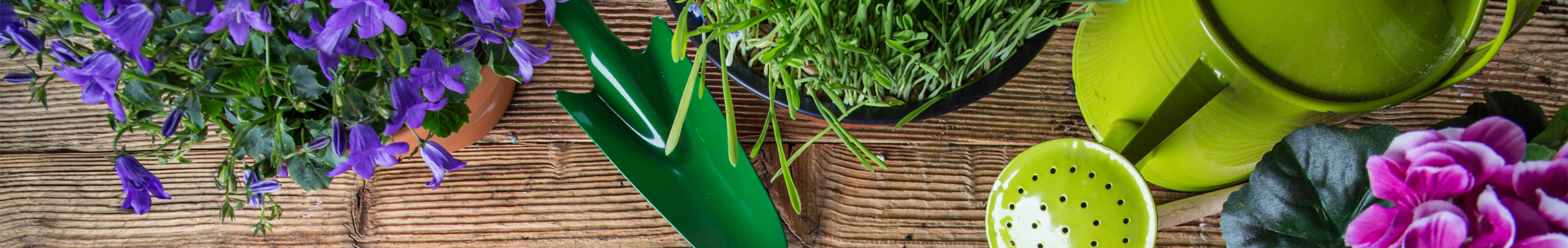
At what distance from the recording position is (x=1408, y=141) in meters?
0.26

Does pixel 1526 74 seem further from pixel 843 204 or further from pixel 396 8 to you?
pixel 396 8

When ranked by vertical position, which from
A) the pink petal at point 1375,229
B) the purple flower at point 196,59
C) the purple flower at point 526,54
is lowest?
the purple flower at point 526,54

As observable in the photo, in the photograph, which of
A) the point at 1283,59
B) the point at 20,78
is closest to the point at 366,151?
the point at 20,78

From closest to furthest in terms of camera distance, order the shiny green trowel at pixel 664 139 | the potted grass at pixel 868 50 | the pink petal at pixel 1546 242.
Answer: the pink petal at pixel 1546 242
the potted grass at pixel 868 50
the shiny green trowel at pixel 664 139

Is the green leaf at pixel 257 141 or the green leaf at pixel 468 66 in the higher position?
the green leaf at pixel 468 66

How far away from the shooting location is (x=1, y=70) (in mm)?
487

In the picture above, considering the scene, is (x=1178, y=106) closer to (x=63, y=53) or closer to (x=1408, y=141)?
(x=1408, y=141)

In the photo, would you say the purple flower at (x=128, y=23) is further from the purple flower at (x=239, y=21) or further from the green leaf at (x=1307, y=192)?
the green leaf at (x=1307, y=192)

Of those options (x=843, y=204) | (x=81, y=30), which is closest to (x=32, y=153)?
(x=81, y=30)

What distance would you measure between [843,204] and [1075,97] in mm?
169

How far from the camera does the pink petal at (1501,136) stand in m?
0.25

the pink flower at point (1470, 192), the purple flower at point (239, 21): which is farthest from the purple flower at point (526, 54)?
the pink flower at point (1470, 192)

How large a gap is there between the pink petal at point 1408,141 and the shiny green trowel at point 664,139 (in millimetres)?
290

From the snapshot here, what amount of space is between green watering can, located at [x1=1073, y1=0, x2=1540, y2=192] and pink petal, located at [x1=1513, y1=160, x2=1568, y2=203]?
5 cm
